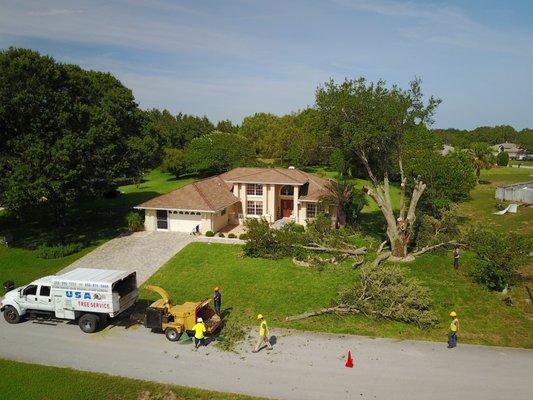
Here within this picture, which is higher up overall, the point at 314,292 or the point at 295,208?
the point at 295,208

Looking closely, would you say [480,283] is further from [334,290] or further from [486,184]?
[486,184]

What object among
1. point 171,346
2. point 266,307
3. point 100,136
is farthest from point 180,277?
point 100,136

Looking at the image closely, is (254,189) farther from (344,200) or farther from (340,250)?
(340,250)

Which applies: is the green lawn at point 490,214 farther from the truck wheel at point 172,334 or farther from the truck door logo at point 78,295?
the truck door logo at point 78,295

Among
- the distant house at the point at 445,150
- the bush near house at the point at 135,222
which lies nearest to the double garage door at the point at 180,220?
the bush near house at the point at 135,222

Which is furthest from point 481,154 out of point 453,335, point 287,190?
point 453,335

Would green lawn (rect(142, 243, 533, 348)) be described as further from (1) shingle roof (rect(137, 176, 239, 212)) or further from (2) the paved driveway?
(1) shingle roof (rect(137, 176, 239, 212))
